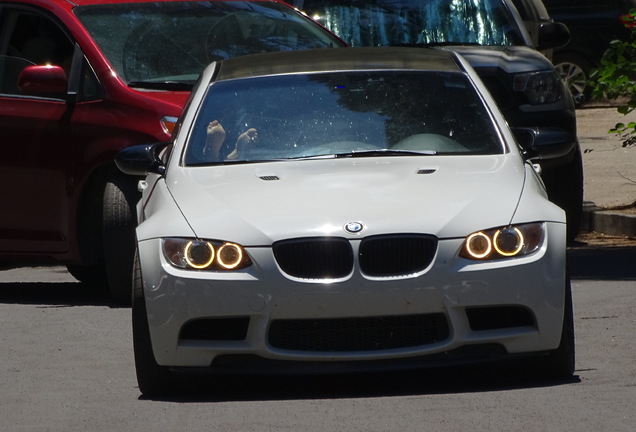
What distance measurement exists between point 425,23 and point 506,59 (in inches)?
47.0

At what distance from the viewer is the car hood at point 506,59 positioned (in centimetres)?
1166

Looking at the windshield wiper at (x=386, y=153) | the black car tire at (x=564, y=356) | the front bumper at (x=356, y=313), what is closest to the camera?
the front bumper at (x=356, y=313)

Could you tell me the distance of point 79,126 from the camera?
981 cm

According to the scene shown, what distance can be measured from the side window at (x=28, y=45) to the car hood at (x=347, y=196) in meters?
3.44

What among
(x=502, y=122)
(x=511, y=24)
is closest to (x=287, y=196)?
(x=502, y=122)

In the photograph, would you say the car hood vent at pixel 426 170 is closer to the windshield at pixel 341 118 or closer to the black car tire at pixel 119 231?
the windshield at pixel 341 118

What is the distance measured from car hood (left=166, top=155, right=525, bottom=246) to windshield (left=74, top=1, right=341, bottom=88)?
9.74 ft

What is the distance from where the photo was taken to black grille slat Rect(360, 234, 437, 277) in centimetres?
631

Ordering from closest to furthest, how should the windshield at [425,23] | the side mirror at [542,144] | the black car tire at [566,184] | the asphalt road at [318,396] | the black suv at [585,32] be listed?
the asphalt road at [318,396] < the side mirror at [542,144] < the black car tire at [566,184] < the windshield at [425,23] < the black suv at [585,32]

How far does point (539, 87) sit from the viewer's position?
1165 centimetres

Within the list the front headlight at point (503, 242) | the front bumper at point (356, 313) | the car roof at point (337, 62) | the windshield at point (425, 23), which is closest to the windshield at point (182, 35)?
the car roof at point (337, 62)

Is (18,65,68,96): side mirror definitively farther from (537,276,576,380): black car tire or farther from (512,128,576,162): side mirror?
(537,276,576,380): black car tire

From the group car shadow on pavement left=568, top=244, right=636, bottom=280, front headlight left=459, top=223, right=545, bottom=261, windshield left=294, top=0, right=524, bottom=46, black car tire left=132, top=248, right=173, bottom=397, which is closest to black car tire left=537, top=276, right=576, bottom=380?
front headlight left=459, top=223, right=545, bottom=261

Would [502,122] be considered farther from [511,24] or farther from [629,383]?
[511,24]
